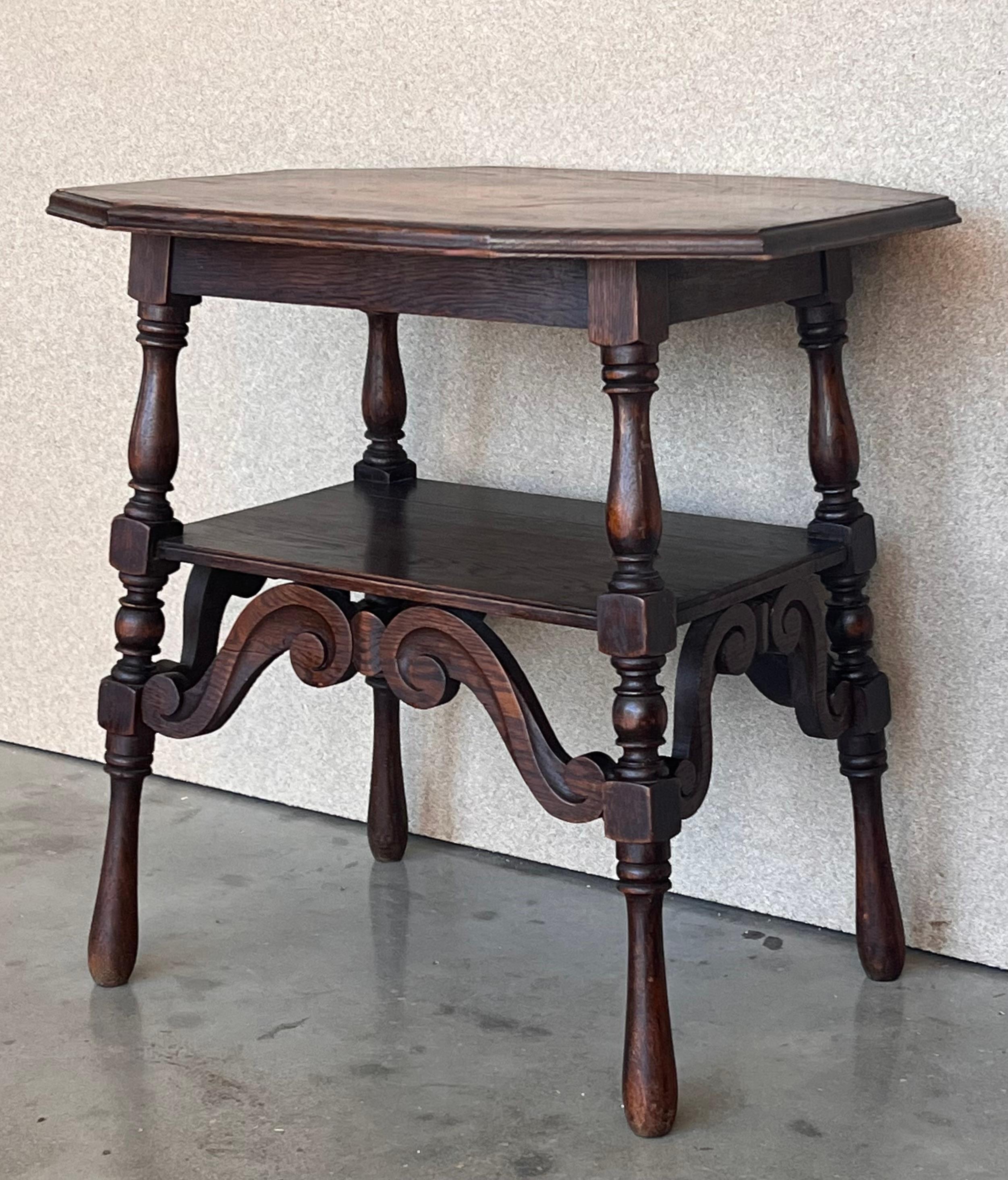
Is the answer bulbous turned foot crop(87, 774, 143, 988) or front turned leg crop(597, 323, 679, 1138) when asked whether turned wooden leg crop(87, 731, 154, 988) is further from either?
front turned leg crop(597, 323, 679, 1138)

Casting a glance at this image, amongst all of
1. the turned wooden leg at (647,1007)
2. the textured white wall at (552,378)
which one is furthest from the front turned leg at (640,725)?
the textured white wall at (552,378)

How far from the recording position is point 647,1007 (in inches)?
64.9

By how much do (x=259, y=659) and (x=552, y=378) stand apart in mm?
553

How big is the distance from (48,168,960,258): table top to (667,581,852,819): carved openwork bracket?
0.39 m

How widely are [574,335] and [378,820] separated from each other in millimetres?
685

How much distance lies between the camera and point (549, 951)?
2.06 meters

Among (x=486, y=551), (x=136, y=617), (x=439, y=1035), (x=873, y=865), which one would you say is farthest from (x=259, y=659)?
(x=873, y=865)

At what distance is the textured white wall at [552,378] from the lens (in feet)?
6.19

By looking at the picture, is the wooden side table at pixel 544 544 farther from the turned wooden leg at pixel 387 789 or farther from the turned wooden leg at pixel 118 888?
the turned wooden leg at pixel 387 789

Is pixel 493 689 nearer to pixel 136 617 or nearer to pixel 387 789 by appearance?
pixel 136 617

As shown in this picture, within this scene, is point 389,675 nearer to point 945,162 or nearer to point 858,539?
point 858,539

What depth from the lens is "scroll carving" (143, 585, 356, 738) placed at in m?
1.81

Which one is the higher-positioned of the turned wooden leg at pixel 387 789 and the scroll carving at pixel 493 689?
the scroll carving at pixel 493 689

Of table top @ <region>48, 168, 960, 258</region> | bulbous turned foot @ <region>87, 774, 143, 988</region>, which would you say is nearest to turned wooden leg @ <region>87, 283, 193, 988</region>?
bulbous turned foot @ <region>87, 774, 143, 988</region>
